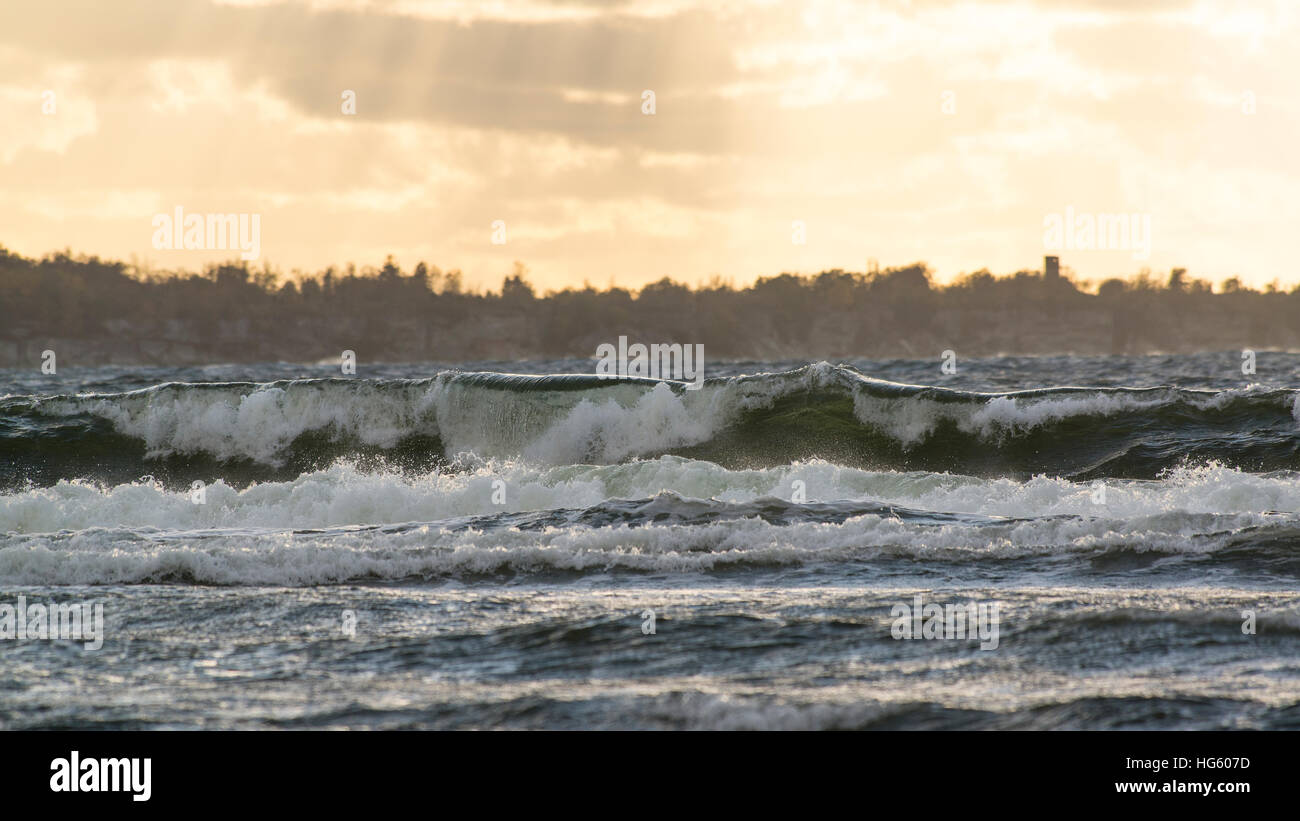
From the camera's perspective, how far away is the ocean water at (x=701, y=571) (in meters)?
5.89

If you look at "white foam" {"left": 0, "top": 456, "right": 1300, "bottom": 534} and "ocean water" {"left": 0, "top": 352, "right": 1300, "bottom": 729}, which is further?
"white foam" {"left": 0, "top": 456, "right": 1300, "bottom": 534}

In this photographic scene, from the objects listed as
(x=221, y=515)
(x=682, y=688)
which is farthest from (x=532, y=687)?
(x=221, y=515)

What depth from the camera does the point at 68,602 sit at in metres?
8.60

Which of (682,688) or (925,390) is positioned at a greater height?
(925,390)

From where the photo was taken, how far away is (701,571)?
380 inches

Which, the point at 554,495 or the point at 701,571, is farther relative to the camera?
the point at 554,495

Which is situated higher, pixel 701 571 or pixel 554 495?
pixel 554 495

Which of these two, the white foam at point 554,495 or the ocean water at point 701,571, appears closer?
the ocean water at point 701,571

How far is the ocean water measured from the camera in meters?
5.89
